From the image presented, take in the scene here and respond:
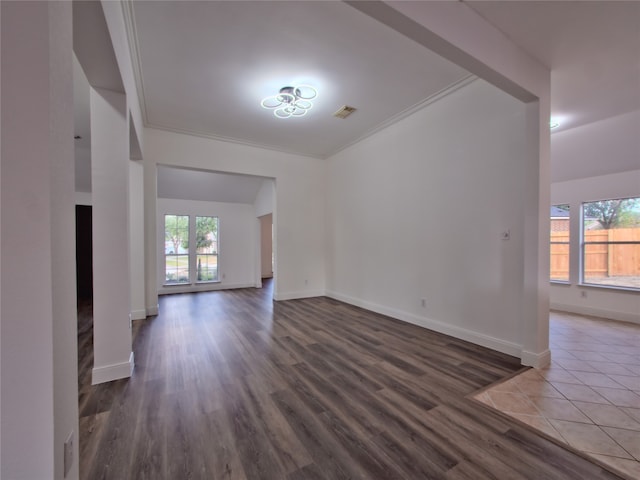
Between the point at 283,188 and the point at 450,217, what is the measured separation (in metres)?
3.35

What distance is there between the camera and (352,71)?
3037 mm

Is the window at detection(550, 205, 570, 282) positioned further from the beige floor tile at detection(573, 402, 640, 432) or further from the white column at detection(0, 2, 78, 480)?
the white column at detection(0, 2, 78, 480)

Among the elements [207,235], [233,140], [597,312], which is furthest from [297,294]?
[597,312]

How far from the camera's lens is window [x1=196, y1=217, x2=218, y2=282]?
741cm

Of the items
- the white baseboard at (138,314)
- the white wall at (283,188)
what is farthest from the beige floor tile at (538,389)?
the white baseboard at (138,314)

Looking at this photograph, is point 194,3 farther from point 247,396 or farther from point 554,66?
point 554,66

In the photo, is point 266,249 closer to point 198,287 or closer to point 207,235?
point 207,235

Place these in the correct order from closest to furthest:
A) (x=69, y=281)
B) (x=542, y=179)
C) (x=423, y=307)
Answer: (x=69, y=281)
(x=542, y=179)
(x=423, y=307)

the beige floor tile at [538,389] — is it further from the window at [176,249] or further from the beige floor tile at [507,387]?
the window at [176,249]

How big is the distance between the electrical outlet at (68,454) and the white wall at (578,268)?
22.1 feet

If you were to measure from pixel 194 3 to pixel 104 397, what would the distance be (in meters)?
3.19

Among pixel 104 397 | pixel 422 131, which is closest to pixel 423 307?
pixel 422 131

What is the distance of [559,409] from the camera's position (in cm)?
199

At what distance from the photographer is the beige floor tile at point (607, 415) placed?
182cm
